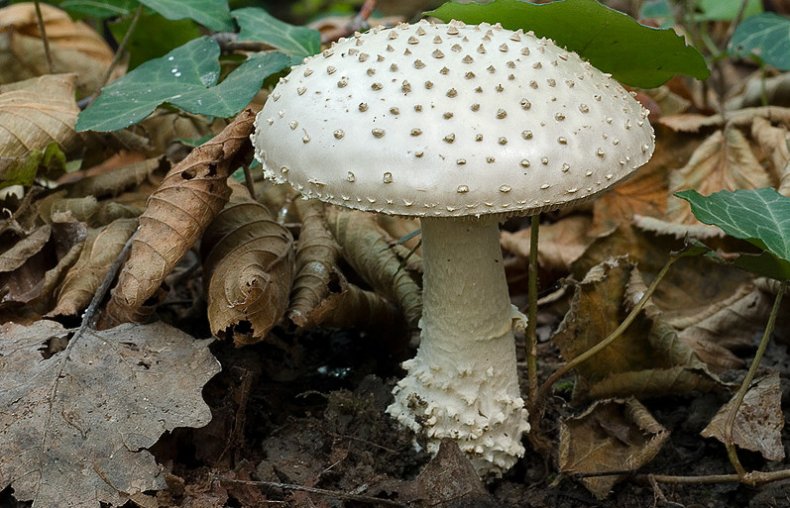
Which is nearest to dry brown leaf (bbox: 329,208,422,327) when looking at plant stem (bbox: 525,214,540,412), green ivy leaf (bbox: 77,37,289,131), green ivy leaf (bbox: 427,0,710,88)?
plant stem (bbox: 525,214,540,412)

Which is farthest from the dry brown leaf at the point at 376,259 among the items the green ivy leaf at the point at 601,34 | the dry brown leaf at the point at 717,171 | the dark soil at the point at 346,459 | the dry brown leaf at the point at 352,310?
the dry brown leaf at the point at 717,171

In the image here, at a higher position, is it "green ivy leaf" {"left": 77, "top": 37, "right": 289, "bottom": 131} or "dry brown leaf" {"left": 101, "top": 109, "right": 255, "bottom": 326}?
"green ivy leaf" {"left": 77, "top": 37, "right": 289, "bottom": 131}

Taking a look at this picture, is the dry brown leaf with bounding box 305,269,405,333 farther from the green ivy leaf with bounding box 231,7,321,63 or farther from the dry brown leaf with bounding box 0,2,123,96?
the dry brown leaf with bounding box 0,2,123,96

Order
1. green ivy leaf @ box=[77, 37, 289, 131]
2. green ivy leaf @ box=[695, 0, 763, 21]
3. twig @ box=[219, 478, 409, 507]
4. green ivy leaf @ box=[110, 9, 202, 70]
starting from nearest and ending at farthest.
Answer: twig @ box=[219, 478, 409, 507], green ivy leaf @ box=[77, 37, 289, 131], green ivy leaf @ box=[110, 9, 202, 70], green ivy leaf @ box=[695, 0, 763, 21]

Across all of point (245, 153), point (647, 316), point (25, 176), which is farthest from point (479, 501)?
point (25, 176)

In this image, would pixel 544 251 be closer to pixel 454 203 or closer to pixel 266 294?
pixel 266 294

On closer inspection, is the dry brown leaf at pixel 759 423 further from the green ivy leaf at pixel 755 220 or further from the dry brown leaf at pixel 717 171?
the dry brown leaf at pixel 717 171
